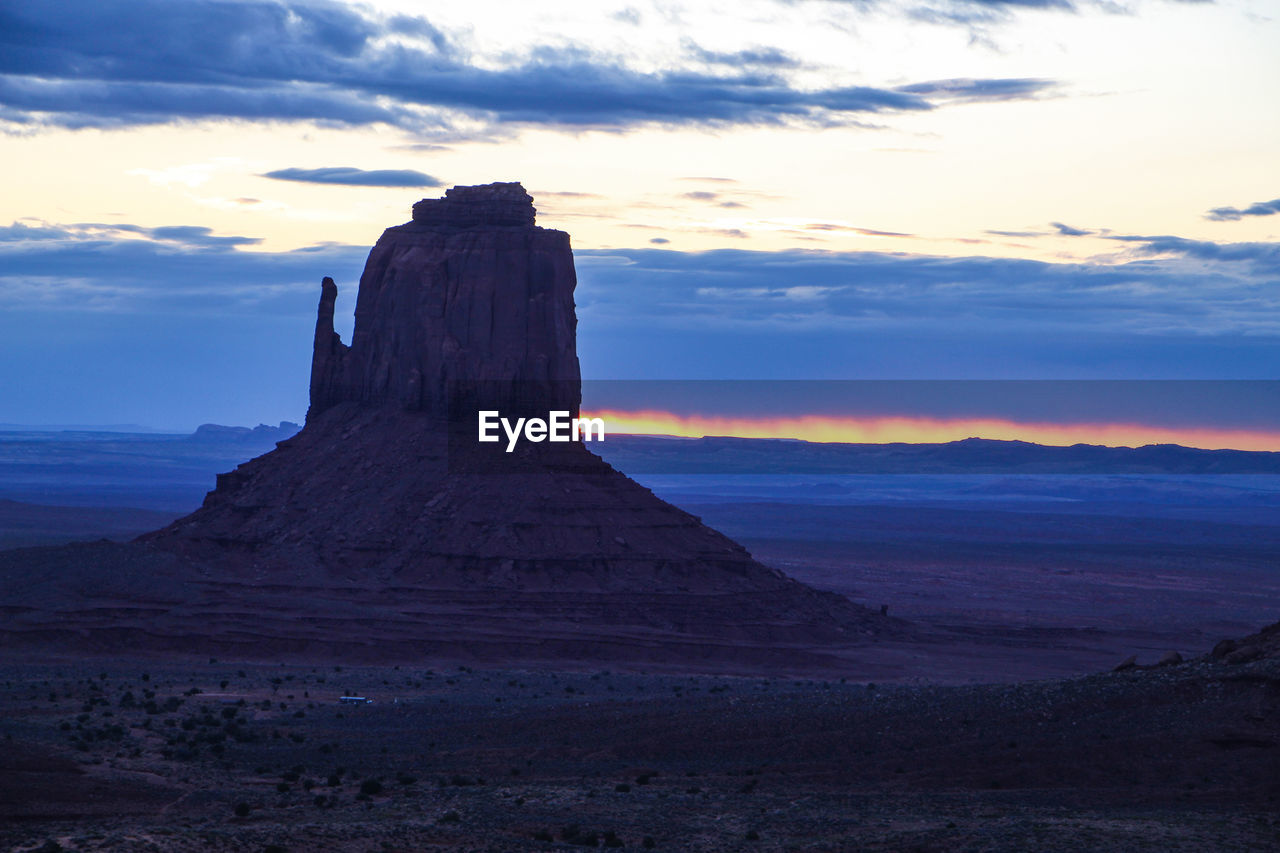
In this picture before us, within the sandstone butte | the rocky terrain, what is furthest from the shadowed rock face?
the rocky terrain

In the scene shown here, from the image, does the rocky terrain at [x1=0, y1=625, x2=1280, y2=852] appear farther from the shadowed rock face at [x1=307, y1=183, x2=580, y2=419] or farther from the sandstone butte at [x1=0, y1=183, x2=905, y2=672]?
the shadowed rock face at [x1=307, y1=183, x2=580, y2=419]

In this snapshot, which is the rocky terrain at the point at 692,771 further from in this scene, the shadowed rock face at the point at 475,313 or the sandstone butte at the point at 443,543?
the shadowed rock face at the point at 475,313

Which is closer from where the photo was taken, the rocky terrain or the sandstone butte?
the rocky terrain

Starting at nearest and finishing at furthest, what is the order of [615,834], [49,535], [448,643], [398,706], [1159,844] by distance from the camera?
A: 1. [1159,844]
2. [615,834]
3. [398,706]
4. [448,643]
5. [49,535]

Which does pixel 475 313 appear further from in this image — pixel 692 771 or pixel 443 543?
pixel 692 771

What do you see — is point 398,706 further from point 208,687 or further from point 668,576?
point 668,576

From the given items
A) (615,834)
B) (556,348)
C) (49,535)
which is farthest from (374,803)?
(49,535)

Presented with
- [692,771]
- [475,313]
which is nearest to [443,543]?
[475,313]

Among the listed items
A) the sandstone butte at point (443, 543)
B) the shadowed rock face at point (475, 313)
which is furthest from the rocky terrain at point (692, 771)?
the shadowed rock face at point (475, 313)

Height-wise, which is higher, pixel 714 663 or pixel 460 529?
pixel 460 529
